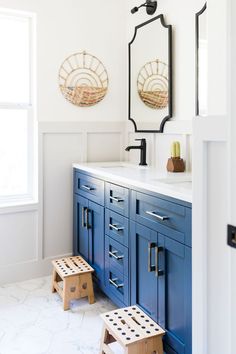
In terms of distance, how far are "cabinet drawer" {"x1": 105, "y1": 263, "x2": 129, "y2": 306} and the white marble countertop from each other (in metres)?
0.62

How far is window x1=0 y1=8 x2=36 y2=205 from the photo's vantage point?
312 centimetres

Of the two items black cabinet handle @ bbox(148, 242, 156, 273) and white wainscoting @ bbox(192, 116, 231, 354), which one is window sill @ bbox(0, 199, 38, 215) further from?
white wainscoting @ bbox(192, 116, 231, 354)

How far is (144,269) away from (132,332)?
0.37 meters

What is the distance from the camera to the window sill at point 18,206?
3.11 m

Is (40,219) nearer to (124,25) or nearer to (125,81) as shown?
(125,81)

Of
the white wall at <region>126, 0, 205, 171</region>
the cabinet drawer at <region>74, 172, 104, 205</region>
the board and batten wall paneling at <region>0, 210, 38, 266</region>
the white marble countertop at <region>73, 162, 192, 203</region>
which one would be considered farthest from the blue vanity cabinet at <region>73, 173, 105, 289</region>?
the white wall at <region>126, 0, 205, 171</region>

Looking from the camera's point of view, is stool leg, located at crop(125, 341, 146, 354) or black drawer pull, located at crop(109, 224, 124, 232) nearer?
stool leg, located at crop(125, 341, 146, 354)

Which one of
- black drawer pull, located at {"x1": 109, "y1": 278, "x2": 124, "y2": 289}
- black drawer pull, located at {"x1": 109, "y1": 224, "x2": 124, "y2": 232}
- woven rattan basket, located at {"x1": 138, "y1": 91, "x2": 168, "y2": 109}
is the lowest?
black drawer pull, located at {"x1": 109, "y1": 278, "x2": 124, "y2": 289}

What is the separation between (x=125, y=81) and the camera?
138 inches

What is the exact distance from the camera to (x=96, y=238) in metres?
2.89

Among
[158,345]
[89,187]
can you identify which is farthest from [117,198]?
[158,345]

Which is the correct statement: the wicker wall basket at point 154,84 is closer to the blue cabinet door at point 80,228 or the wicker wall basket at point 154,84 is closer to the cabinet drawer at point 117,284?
the blue cabinet door at point 80,228

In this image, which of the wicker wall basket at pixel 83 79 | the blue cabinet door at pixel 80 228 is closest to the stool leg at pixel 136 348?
the blue cabinet door at pixel 80 228

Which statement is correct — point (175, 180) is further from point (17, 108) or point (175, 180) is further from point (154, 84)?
point (17, 108)
